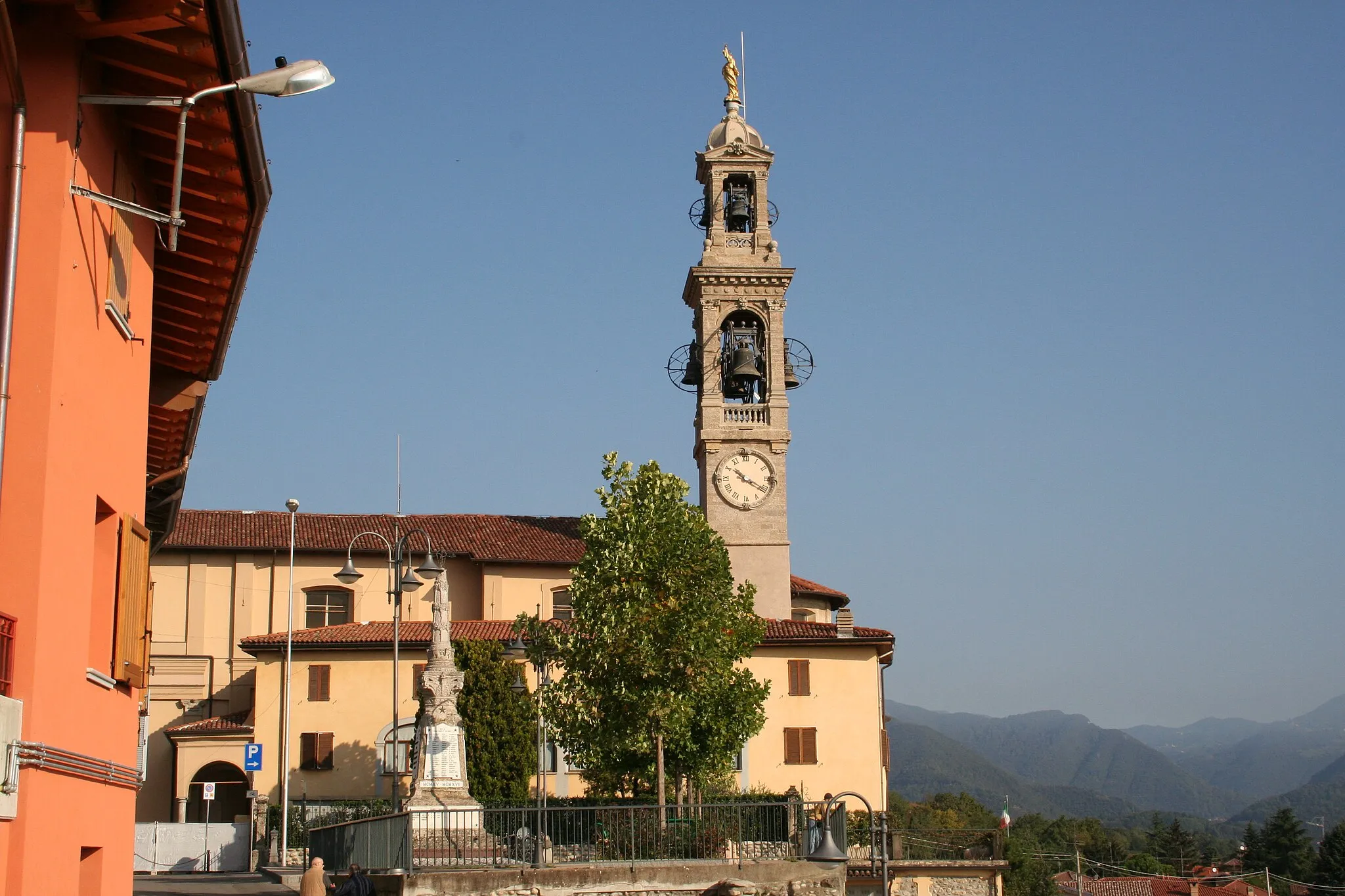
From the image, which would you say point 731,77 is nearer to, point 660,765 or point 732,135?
point 732,135

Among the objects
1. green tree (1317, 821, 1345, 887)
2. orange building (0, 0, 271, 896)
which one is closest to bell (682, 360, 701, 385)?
orange building (0, 0, 271, 896)

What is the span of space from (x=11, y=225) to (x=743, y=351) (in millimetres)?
44526

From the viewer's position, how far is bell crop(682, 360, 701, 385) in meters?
52.6

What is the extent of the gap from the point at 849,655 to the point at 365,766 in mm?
15809

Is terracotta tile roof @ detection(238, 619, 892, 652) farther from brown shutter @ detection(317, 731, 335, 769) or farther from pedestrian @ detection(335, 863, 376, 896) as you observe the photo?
pedestrian @ detection(335, 863, 376, 896)

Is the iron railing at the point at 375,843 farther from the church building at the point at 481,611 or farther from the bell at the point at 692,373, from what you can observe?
the bell at the point at 692,373

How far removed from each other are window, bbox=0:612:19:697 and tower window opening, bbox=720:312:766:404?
4449cm

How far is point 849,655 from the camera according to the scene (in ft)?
156

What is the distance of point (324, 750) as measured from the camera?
45.6 metres

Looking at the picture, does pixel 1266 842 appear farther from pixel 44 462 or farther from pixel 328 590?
pixel 44 462

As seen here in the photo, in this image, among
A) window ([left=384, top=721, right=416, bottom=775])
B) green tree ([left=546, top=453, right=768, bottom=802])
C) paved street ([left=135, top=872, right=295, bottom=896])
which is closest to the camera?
paved street ([left=135, top=872, right=295, bottom=896])

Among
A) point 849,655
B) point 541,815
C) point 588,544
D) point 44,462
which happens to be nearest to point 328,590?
point 849,655

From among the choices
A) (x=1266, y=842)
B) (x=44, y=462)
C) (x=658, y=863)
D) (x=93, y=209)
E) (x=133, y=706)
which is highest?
(x=93, y=209)

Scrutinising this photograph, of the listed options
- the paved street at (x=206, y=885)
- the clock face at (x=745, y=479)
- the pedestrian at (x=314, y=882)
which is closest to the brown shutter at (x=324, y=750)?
the paved street at (x=206, y=885)
